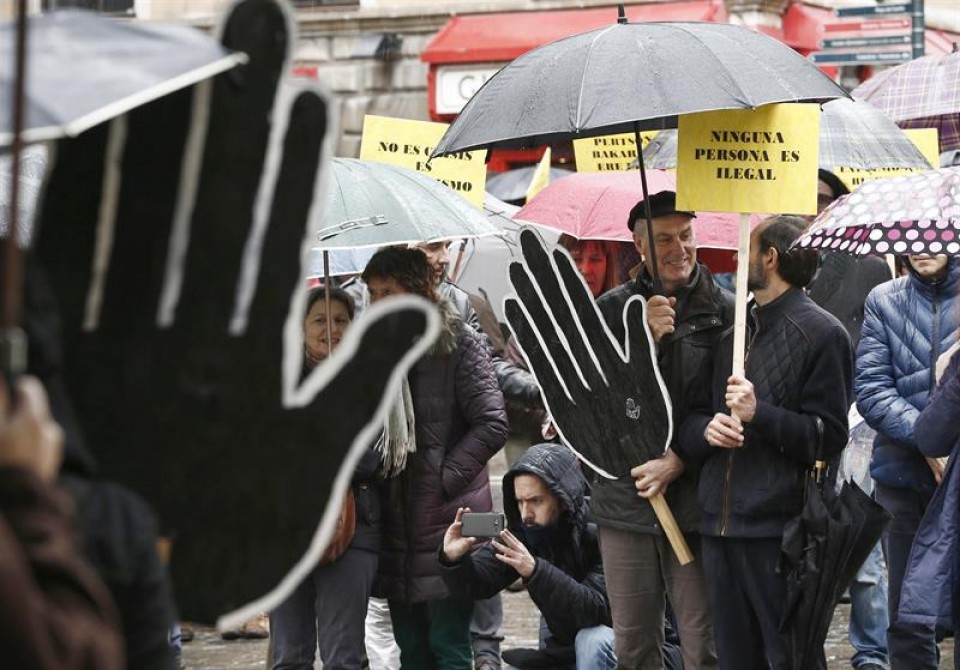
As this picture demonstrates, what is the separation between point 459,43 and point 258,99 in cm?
1684

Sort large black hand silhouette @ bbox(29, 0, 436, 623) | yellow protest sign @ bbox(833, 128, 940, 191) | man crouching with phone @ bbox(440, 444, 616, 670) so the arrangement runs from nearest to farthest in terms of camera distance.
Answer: large black hand silhouette @ bbox(29, 0, 436, 623), man crouching with phone @ bbox(440, 444, 616, 670), yellow protest sign @ bbox(833, 128, 940, 191)

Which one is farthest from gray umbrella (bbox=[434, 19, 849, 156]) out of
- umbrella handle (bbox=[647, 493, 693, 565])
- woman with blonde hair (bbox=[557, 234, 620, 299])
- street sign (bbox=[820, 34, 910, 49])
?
street sign (bbox=[820, 34, 910, 49])

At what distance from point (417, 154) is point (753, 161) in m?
2.64

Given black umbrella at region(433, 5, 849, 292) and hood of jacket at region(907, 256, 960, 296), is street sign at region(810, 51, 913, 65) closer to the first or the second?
hood of jacket at region(907, 256, 960, 296)

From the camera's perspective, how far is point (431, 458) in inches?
265

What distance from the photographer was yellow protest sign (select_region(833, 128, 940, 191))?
852cm

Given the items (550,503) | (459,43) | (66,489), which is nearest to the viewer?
(66,489)

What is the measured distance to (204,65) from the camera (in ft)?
9.06

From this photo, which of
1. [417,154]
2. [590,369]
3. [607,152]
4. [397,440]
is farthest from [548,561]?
[607,152]

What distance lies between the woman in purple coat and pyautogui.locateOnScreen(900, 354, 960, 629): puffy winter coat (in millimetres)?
1576

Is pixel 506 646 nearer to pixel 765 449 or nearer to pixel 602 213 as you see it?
pixel 602 213

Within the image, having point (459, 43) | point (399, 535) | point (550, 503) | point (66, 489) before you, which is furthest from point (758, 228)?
point (459, 43)

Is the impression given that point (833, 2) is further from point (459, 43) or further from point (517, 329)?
point (517, 329)

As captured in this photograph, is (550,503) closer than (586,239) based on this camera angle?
Yes
